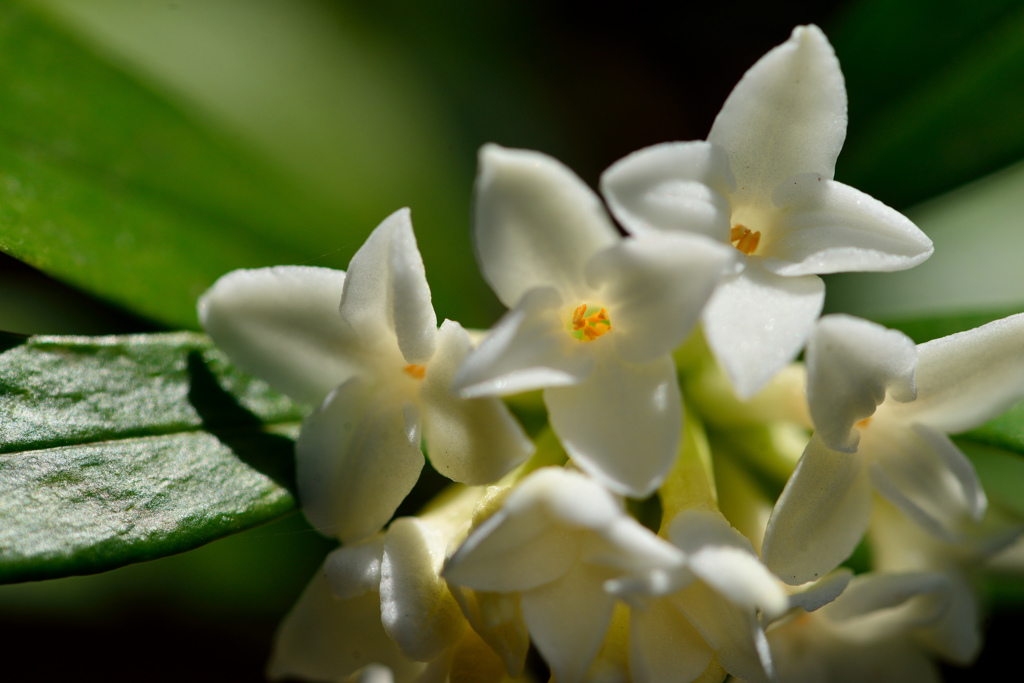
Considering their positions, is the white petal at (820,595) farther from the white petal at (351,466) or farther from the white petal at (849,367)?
the white petal at (351,466)

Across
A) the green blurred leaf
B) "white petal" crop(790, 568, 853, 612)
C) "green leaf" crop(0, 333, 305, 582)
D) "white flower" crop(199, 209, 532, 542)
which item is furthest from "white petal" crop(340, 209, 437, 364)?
the green blurred leaf

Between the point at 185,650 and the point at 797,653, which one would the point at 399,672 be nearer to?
the point at 797,653

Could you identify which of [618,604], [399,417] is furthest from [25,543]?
[618,604]

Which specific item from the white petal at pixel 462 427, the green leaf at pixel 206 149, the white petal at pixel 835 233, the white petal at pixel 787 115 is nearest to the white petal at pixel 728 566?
the white petal at pixel 462 427

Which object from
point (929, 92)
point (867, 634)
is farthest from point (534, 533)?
point (929, 92)

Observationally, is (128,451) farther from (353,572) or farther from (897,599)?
(897,599)

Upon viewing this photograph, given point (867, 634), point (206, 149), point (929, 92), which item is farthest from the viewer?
point (929, 92)

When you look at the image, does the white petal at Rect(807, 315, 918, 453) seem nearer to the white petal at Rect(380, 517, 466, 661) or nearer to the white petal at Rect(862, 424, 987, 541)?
the white petal at Rect(862, 424, 987, 541)
